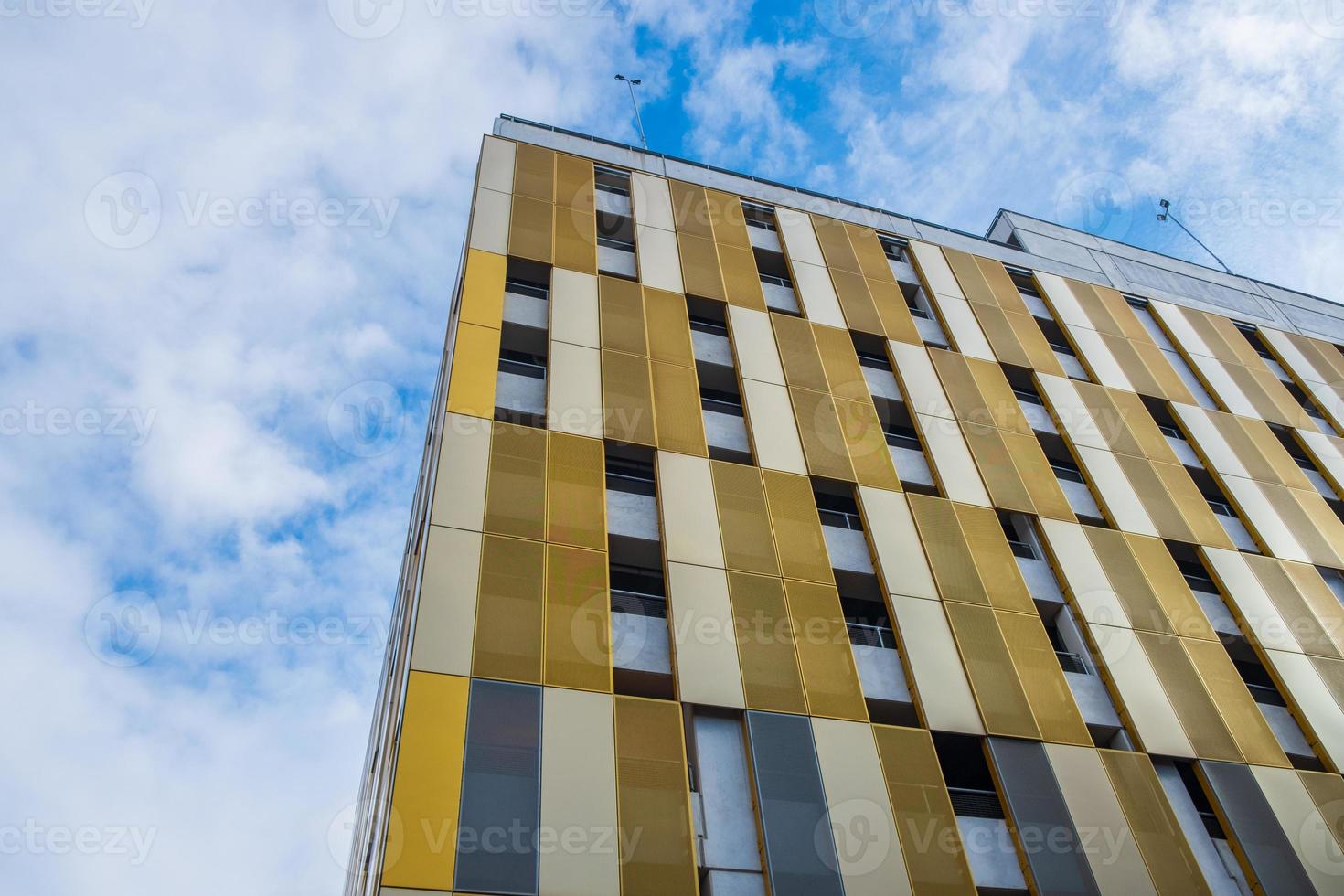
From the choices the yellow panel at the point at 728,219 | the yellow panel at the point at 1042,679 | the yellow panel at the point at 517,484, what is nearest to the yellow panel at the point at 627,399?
the yellow panel at the point at 517,484

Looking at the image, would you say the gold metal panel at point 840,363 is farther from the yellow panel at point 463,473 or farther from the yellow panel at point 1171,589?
the yellow panel at point 463,473

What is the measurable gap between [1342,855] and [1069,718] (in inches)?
248

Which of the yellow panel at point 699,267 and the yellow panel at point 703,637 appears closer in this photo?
the yellow panel at point 703,637

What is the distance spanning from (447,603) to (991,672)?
12.4m

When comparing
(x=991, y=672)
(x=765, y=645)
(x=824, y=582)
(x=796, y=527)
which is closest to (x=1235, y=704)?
(x=991, y=672)

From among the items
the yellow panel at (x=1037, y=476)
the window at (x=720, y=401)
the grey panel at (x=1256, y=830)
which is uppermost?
the window at (x=720, y=401)

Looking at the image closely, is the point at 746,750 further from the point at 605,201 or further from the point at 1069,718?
the point at 605,201

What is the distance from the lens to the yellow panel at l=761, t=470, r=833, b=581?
20953mm

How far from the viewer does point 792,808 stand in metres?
16.6

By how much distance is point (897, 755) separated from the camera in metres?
18.0

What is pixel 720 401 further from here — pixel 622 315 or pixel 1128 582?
pixel 1128 582

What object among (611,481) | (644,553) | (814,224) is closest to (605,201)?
(814,224)

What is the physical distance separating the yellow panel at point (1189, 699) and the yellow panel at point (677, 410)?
12537mm

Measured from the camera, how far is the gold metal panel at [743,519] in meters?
20.6
